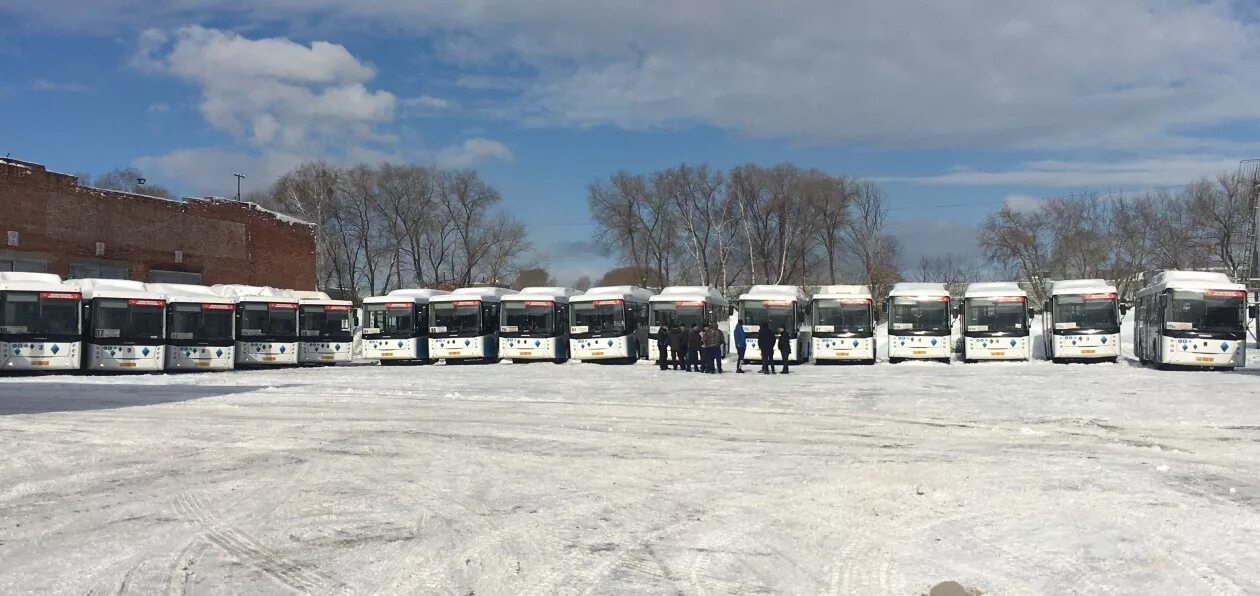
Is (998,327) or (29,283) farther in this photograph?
(998,327)

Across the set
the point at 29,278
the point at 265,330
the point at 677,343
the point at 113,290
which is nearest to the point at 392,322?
the point at 265,330

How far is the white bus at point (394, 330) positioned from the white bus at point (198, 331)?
5037 millimetres

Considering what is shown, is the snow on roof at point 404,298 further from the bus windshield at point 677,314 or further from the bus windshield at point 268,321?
the bus windshield at point 677,314

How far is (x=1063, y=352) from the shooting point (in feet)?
103

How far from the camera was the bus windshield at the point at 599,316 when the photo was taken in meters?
34.5

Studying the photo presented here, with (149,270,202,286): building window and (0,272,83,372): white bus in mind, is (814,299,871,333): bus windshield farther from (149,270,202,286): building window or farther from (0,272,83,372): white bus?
(149,270,202,286): building window

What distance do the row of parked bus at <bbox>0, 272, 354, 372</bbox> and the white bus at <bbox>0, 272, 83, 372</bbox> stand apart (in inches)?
1.0

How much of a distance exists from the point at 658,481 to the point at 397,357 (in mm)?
27594

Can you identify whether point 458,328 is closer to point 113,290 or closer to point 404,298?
point 404,298

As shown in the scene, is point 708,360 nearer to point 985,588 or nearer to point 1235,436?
point 1235,436

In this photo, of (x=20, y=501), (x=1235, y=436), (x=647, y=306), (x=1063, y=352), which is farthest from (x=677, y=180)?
(x=20, y=501)

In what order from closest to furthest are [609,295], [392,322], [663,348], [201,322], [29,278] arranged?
1. [29,278]
2. [663,348]
3. [201,322]
4. [609,295]
5. [392,322]

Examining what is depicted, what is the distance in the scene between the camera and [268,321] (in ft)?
115

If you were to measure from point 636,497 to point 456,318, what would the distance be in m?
27.8
